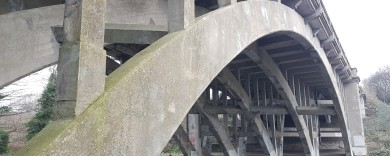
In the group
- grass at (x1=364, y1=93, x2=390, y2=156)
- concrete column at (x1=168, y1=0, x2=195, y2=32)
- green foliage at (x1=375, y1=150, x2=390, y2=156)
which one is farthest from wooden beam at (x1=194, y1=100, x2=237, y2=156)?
grass at (x1=364, y1=93, x2=390, y2=156)

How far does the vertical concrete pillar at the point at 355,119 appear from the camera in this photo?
17141 mm

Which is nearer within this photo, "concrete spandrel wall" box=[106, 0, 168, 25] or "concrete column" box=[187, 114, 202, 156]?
"concrete spandrel wall" box=[106, 0, 168, 25]

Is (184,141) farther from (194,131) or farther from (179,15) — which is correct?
(179,15)

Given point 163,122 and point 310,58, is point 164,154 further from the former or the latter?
point 163,122

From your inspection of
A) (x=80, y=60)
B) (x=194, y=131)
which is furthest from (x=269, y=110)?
(x=80, y=60)

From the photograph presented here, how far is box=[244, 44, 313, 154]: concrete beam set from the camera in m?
10.5

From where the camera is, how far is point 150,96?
3.05 meters

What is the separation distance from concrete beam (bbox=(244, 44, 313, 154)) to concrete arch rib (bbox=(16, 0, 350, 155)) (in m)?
5.60

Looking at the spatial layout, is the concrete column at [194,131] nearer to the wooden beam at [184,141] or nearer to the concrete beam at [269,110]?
the wooden beam at [184,141]

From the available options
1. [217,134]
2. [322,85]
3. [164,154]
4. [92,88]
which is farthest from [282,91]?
[164,154]

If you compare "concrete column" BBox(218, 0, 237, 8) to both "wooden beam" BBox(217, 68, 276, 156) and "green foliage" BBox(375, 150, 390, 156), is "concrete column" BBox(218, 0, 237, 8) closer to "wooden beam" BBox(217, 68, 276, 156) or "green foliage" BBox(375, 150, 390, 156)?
"wooden beam" BBox(217, 68, 276, 156)

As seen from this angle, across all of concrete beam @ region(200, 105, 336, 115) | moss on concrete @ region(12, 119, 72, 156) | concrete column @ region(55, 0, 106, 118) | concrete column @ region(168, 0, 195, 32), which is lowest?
concrete beam @ region(200, 105, 336, 115)

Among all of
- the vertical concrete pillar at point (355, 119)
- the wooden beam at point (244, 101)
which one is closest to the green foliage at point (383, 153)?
the vertical concrete pillar at point (355, 119)

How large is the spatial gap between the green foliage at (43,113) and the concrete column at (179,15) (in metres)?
22.0
